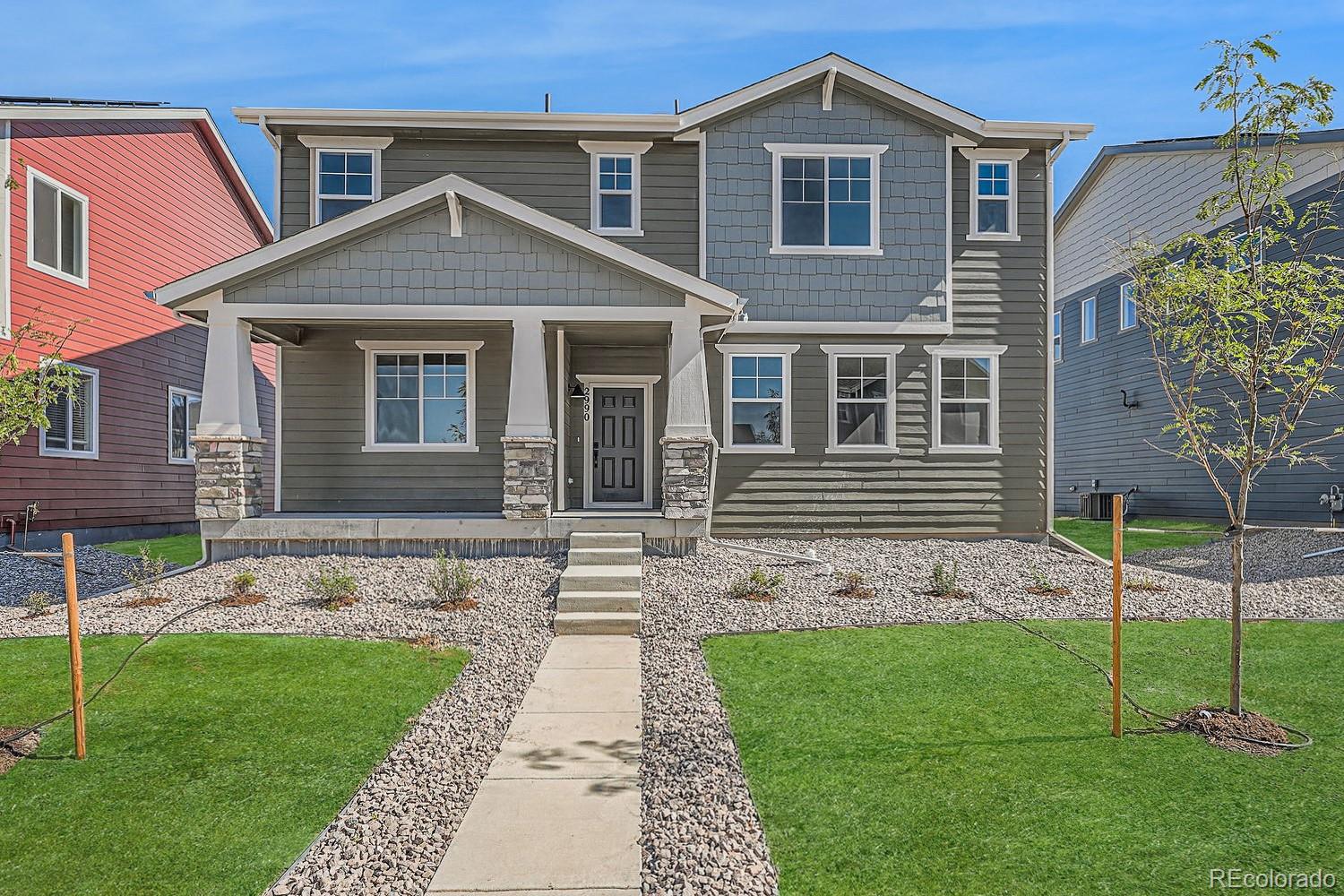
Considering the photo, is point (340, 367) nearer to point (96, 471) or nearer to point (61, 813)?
point (96, 471)

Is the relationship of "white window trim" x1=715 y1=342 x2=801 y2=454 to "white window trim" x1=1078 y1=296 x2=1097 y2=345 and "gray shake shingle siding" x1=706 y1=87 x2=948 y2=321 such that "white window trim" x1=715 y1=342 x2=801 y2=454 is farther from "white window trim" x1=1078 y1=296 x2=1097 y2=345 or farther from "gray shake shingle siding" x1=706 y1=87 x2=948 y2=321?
"white window trim" x1=1078 y1=296 x2=1097 y2=345

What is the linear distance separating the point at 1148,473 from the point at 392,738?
17980 millimetres

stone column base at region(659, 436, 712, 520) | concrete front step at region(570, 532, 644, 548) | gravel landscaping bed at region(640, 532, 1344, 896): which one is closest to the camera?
gravel landscaping bed at region(640, 532, 1344, 896)

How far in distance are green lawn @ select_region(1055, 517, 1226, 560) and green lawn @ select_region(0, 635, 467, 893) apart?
11207 millimetres

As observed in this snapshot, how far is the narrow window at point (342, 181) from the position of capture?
41.1 feet

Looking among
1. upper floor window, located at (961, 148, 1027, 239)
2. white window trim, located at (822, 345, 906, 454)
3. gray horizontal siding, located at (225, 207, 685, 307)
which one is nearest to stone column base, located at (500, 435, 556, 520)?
gray horizontal siding, located at (225, 207, 685, 307)

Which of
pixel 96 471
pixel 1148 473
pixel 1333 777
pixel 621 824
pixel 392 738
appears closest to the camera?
pixel 621 824

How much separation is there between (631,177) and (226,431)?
22.9ft

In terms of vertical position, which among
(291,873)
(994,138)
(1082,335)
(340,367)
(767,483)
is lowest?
(291,873)

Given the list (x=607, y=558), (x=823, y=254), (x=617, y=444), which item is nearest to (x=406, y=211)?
(x=617, y=444)

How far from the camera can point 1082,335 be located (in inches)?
816

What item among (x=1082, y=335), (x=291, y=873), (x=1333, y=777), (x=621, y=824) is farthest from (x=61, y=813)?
(x=1082, y=335)

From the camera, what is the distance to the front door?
12.8 meters

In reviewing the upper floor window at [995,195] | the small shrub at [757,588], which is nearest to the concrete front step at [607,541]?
the small shrub at [757,588]
